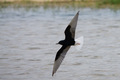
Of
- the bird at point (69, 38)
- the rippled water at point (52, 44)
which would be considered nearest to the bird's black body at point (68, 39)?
the bird at point (69, 38)

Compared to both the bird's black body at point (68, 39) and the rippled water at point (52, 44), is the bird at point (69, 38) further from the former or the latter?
the rippled water at point (52, 44)

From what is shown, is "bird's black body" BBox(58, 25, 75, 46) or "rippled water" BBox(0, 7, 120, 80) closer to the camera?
"bird's black body" BBox(58, 25, 75, 46)

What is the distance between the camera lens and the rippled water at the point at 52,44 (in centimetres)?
867

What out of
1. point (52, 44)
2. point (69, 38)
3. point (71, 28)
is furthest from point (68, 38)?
point (52, 44)

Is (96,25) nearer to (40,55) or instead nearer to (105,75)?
(40,55)

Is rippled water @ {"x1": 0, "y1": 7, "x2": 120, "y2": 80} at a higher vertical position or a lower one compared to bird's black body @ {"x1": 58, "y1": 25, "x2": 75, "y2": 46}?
lower

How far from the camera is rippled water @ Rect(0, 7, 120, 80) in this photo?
28.5 feet

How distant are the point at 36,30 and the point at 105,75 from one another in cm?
656

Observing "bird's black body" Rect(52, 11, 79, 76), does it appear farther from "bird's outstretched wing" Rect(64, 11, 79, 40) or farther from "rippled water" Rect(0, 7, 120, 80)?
"rippled water" Rect(0, 7, 120, 80)

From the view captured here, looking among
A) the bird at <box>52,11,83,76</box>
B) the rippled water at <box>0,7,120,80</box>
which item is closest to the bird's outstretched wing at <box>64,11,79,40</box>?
the bird at <box>52,11,83,76</box>

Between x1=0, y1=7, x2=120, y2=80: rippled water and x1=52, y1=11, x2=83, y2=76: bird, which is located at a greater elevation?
x1=52, y1=11, x2=83, y2=76: bird

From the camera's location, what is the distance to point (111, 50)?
1088 cm

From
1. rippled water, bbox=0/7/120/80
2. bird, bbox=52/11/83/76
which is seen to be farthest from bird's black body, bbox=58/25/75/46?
rippled water, bbox=0/7/120/80

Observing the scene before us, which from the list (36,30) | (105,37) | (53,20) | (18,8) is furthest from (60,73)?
(18,8)
